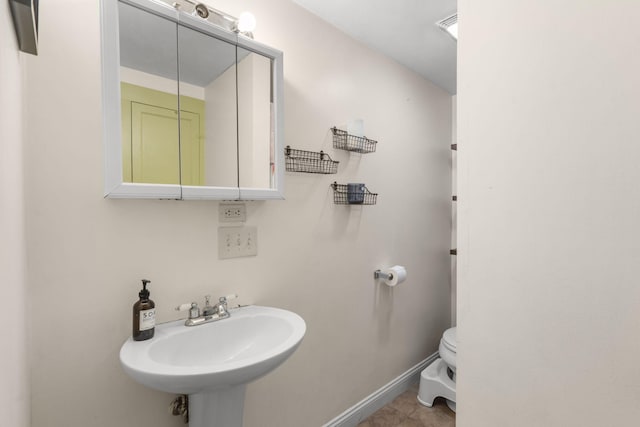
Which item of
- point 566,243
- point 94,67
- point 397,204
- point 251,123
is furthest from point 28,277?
point 397,204

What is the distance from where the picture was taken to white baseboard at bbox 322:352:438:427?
174 cm

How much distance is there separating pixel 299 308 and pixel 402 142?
1355mm

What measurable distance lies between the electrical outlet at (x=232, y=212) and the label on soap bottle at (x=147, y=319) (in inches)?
17.1

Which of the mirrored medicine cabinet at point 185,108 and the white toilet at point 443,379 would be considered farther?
the white toilet at point 443,379

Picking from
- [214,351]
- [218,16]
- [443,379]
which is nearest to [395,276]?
[443,379]

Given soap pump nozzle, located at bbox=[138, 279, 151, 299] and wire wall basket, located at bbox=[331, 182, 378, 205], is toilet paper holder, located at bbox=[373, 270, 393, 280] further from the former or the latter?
soap pump nozzle, located at bbox=[138, 279, 151, 299]

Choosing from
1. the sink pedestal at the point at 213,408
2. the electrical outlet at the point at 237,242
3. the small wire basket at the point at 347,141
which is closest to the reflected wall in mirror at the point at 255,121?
the electrical outlet at the point at 237,242

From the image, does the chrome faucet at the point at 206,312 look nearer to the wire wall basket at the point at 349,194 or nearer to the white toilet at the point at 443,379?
the wire wall basket at the point at 349,194

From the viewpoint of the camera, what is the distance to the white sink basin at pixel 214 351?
0.83 m

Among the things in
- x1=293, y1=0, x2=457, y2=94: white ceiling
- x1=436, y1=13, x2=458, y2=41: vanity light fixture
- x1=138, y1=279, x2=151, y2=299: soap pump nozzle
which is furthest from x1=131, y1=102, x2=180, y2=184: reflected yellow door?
x1=436, y1=13, x2=458, y2=41: vanity light fixture

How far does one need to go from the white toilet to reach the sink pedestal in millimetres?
1432

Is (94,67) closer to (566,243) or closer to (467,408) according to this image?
(566,243)

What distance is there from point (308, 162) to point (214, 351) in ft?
3.15

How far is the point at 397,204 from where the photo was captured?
209cm
